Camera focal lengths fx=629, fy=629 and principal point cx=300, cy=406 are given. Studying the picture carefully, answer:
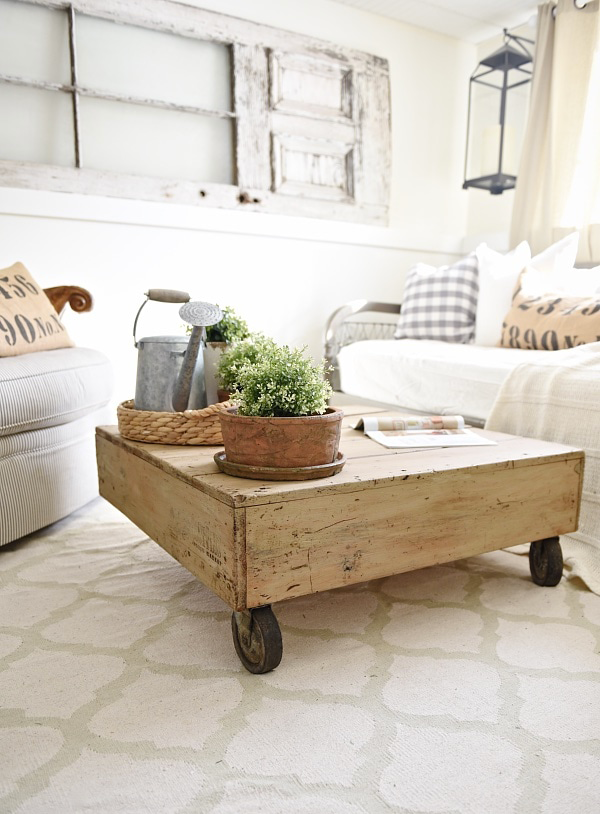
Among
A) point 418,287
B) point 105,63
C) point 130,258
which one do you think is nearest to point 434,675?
point 418,287

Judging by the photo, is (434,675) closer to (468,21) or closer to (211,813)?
(211,813)

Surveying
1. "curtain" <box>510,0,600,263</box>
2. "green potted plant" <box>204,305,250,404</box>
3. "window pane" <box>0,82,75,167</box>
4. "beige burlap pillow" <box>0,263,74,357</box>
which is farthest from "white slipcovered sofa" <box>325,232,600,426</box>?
"window pane" <box>0,82,75,167</box>

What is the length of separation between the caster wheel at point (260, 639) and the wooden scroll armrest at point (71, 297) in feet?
5.12

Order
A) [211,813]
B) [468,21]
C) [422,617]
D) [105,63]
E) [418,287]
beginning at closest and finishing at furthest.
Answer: [211,813] → [422,617] → [105,63] → [418,287] → [468,21]

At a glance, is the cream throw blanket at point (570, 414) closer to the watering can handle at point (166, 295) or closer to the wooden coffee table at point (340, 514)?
the wooden coffee table at point (340, 514)

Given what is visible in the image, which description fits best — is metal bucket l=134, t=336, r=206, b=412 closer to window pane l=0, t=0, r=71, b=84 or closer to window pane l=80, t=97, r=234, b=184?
→ window pane l=80, t=97, r=234, b=184

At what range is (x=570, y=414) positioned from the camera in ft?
5.40

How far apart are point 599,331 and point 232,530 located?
5.15ft

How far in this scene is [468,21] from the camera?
11.1ft

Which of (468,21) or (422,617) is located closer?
(422,617)

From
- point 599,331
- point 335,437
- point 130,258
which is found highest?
point 130,258

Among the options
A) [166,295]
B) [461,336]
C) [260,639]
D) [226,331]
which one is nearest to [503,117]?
[461,336]

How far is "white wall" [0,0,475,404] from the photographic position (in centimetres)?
264

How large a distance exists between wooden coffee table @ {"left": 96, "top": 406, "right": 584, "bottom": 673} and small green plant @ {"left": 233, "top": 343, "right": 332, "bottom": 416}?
13 centimetres
